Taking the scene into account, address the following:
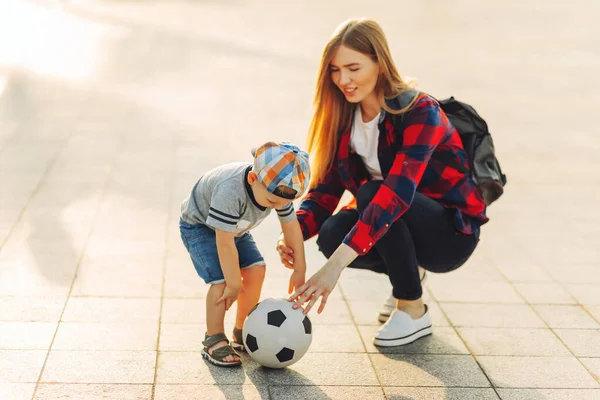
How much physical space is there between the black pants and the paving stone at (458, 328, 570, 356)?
14.1 inches

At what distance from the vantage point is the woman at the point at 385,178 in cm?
408

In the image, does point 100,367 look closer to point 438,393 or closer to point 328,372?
point 328,372

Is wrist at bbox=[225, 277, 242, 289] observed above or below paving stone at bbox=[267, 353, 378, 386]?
above

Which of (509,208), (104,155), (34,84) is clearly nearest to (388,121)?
(509,208)

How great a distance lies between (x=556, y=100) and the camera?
10.3 meters

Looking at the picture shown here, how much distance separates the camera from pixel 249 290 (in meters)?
4.18

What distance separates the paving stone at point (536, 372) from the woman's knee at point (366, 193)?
0.91 metres

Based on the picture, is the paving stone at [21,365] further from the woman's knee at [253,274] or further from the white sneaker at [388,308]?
the white sneaker at [388,308]

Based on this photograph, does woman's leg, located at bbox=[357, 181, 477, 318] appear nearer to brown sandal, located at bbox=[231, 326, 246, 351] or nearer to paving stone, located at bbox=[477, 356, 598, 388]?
paving stone, located at bbox=[477, 356, 598, 388]

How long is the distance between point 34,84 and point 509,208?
5.63m

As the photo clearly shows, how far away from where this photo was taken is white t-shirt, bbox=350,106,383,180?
436cm

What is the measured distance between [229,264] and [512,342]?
1539 millimetres

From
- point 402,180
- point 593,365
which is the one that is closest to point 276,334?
point 402,180

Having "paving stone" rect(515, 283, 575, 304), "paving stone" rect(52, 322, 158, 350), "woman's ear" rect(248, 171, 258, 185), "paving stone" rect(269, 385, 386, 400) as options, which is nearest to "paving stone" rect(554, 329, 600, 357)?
"paving stone" rect(515, 283, 575, 304)
